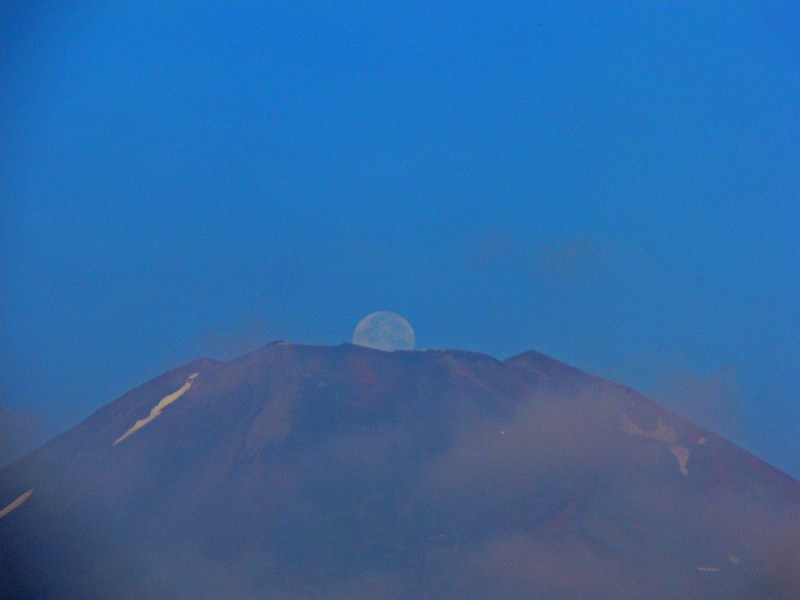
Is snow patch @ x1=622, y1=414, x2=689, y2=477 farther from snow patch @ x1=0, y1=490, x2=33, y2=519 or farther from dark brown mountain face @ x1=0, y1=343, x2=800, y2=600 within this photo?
snow patch @ x1=0, y1=490, x2=33, y2=519

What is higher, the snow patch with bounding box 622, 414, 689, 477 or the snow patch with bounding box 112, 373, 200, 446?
the snow patch with bounding box 622, 414, 689, 477

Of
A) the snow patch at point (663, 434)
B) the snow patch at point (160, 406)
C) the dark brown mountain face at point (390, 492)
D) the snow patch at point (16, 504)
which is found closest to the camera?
the dark brown mountain face at point (390, 492)

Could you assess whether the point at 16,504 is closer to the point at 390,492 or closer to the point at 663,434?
the point at 390,492

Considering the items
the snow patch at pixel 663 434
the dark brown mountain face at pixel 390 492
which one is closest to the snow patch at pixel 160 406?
the dark brown mountain face at pixel 390 492

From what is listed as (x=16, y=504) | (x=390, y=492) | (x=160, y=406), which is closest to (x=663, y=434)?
(x=390, y=492)

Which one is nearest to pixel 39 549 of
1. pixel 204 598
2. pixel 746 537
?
pixel 204 598

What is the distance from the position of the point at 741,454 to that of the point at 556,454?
11.2m

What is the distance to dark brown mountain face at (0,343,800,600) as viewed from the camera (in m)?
34.9

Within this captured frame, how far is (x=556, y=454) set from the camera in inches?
1700

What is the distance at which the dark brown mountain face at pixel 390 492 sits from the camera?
114 feet

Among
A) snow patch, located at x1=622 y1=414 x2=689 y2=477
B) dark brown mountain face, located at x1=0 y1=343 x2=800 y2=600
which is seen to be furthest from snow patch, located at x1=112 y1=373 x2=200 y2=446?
snow patch, located at x1=622 y1=414 x2=689 y2=477

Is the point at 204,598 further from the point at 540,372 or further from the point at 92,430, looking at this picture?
the point at 540,372

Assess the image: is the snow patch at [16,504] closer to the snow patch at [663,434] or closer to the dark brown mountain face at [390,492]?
the dark brown mountain face at [390,492]

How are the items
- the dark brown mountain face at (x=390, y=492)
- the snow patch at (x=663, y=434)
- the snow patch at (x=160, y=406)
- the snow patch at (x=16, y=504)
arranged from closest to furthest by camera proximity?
the dark brown mountain face at (x=390, y=492) < the snow patch at (x=16, y=504) < the snow patch at (x=663, y=434) < the snow patch at (x=160, y=406)
